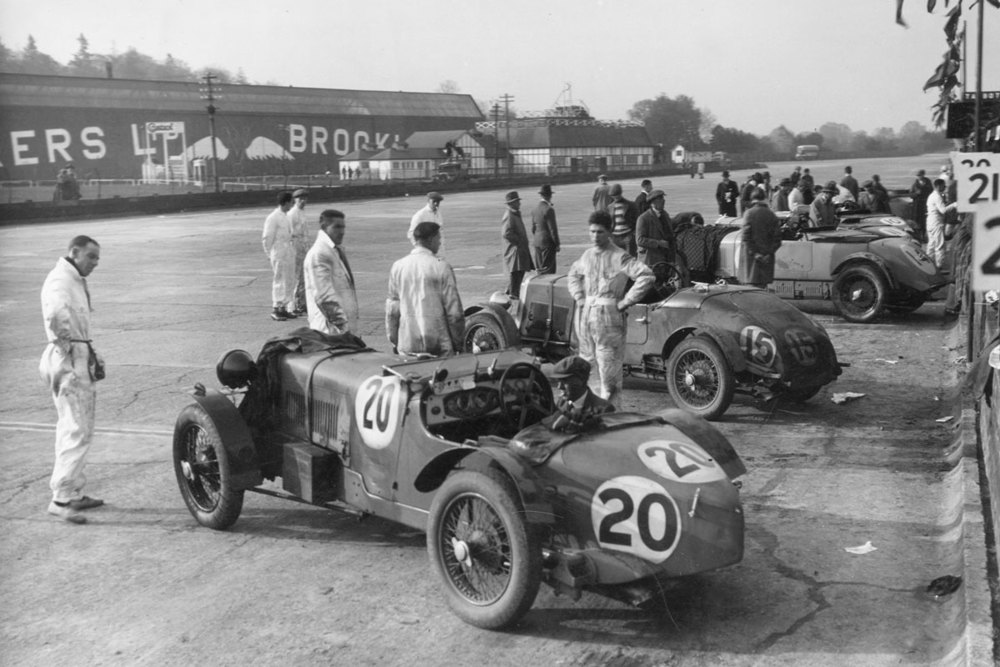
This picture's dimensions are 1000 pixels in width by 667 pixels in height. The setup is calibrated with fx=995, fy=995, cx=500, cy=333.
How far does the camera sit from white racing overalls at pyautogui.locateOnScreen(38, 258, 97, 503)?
6.82 meters

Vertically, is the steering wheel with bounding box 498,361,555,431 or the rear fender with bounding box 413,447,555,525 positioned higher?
the steering wheel with bounding box 498,361,555,431

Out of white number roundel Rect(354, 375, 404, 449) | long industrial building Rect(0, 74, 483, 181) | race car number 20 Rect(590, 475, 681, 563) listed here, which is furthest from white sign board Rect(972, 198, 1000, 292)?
long industrial building Rect(0, 74, 483, 181)

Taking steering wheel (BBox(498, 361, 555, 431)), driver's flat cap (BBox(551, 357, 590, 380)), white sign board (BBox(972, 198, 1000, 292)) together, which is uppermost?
white sign board (BBox(972, 198, 1000, 292))

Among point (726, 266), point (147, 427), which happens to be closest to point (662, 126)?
point (726, 266)

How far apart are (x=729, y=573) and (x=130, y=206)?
41874mm

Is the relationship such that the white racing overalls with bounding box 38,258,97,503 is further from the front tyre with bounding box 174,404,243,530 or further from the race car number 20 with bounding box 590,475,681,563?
the race car number 20 with bounding box 590,475,681,563

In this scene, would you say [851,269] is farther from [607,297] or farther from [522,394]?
[522,394]

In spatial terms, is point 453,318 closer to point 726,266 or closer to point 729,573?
point 729,573

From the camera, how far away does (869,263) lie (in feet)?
46.3

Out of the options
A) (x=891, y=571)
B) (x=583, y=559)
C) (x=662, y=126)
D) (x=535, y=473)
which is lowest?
(x=891, y=571)

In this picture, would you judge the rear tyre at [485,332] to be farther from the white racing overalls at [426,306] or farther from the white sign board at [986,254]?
the white sign board at [986,254]

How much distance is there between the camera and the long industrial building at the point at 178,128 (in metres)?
61.0

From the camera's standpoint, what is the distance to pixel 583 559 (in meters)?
4.66

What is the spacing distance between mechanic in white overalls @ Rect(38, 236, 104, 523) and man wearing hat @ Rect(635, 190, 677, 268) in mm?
7728
